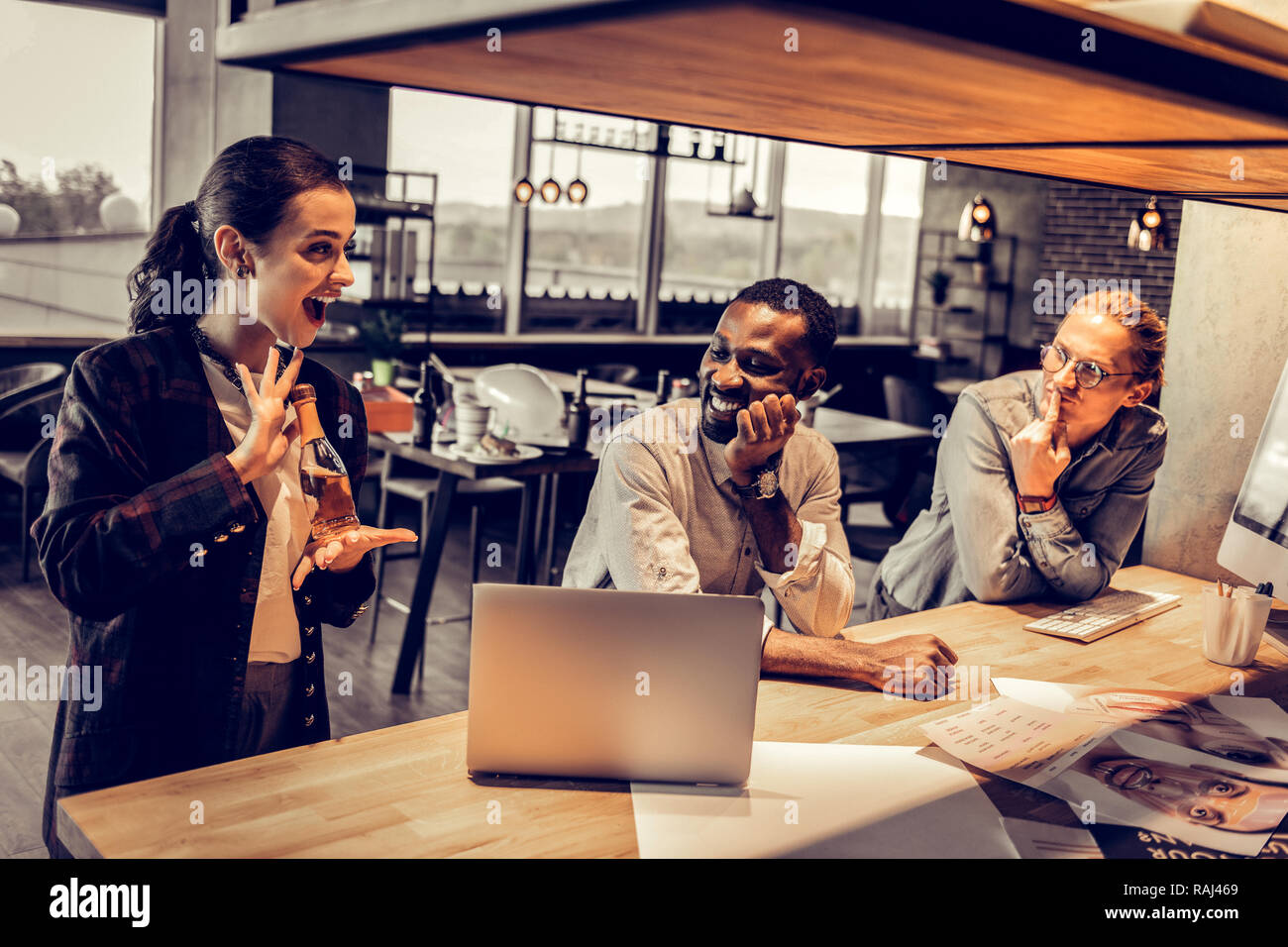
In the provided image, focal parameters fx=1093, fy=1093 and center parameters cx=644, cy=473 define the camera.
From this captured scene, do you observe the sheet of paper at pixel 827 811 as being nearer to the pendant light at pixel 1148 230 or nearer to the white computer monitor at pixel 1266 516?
the white computer monitor at pixel 1266 516

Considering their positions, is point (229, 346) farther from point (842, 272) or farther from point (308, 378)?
point (842, 272)

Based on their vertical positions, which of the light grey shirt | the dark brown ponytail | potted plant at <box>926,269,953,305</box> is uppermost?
potted plant at <box>926,269,953,305</box>

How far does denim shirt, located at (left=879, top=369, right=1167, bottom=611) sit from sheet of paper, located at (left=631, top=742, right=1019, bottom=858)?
2.80 ft

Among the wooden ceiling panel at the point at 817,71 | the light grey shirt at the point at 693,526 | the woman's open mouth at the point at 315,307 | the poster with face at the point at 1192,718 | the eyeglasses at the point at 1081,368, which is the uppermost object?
the wooden ceiling panel at the point at 817,71

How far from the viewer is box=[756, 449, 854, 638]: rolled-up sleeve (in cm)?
187

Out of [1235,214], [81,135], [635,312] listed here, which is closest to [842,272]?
[635,312]

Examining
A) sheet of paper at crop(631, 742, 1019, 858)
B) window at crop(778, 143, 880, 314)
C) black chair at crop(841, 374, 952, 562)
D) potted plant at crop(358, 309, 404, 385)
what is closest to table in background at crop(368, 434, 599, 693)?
black chair at crop(841, 374, 952, 562)

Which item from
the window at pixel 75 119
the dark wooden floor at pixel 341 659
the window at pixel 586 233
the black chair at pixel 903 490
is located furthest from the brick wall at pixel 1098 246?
the window at pixel 75 119

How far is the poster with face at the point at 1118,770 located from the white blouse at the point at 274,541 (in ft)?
3.00

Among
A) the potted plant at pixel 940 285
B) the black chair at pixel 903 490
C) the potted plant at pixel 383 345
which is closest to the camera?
the black chair at pixel 903 490

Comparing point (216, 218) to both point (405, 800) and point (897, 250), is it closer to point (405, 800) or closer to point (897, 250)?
point (405, 800)

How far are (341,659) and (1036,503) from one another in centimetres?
275

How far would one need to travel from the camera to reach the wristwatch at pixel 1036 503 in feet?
7.43

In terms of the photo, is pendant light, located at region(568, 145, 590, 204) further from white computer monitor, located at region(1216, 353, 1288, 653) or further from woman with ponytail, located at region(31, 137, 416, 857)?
woman with ponytail, located at region(31, 137, 416, 857)
